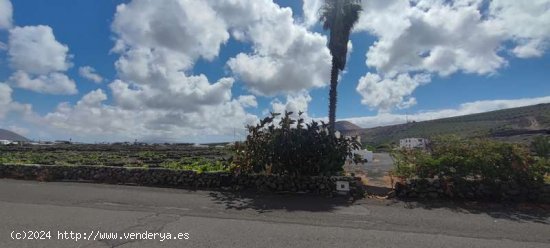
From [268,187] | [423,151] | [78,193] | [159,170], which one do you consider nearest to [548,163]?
[423,151]

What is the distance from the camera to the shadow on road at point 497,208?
356 inches

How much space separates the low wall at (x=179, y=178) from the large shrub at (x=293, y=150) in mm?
→ 421

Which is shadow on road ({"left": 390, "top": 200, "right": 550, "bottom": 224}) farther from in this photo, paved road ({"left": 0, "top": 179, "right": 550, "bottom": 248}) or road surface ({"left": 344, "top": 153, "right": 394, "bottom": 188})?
road surface ({"left": 344, "top": 153, "right": 394, "bottom": 188})

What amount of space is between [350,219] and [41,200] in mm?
8235

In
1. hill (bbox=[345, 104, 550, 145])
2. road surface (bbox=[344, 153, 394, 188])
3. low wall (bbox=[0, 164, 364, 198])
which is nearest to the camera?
low wall (bbox=[0, 164, 364, 198])

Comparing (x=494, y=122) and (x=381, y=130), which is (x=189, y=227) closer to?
(x=494, y=122)

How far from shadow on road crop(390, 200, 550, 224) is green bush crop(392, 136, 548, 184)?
2.55ft

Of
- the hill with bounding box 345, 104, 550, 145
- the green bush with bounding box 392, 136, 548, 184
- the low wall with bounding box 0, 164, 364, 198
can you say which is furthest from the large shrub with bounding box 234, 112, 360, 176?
the hill with bounding box 345, 104, 550, 145

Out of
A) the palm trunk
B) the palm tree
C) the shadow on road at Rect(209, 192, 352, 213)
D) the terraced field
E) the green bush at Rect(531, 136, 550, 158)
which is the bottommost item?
the shadow on road at Rect(209, 192, 352, 213)

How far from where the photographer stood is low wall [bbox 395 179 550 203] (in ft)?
34.3

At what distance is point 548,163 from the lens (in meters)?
10.5

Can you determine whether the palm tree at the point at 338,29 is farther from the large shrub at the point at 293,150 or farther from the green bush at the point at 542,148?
the green bush at the point at 542,148

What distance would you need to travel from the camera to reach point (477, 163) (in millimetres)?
10727

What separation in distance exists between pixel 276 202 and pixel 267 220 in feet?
→ 7.00
